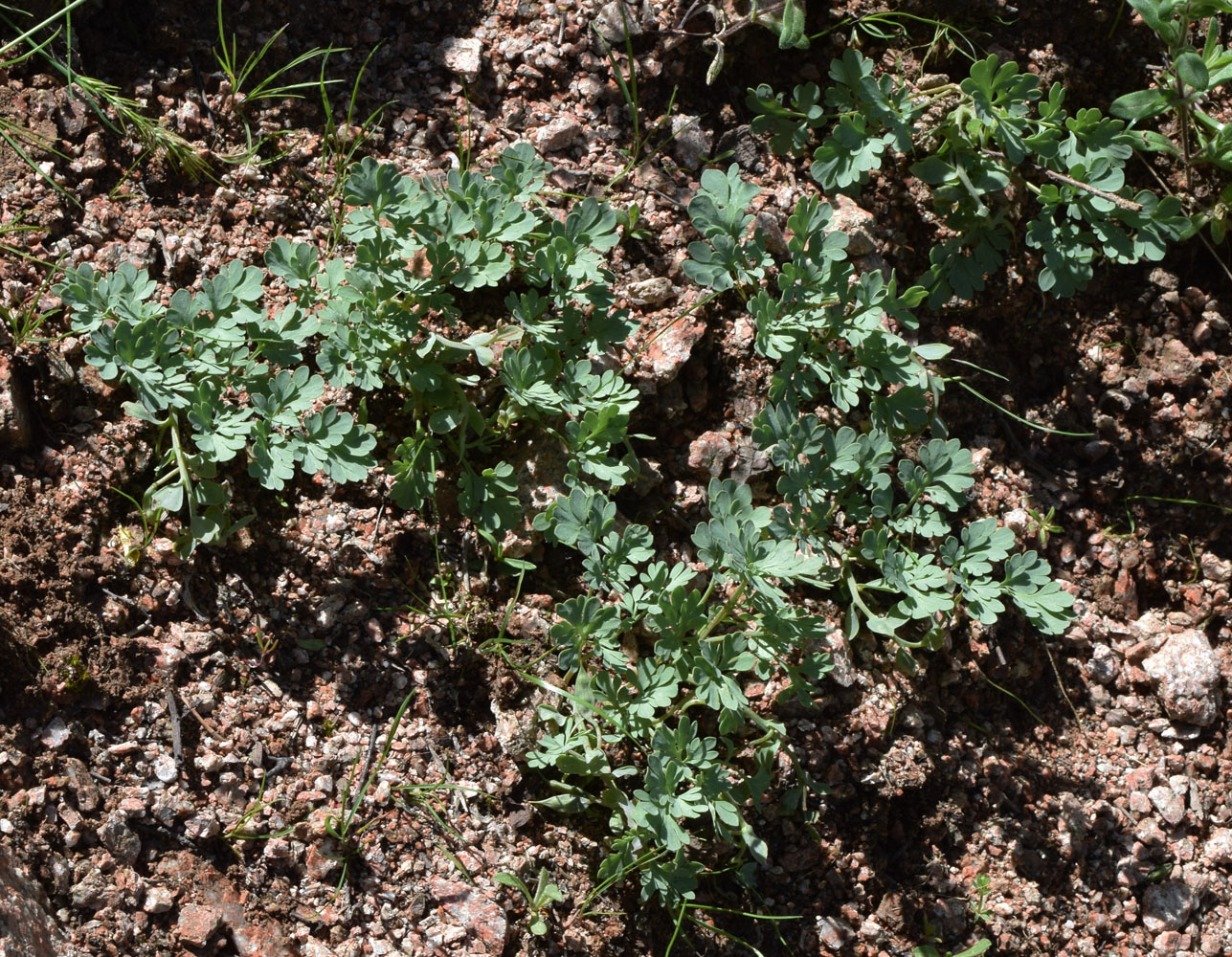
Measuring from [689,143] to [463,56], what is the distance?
718 millimetres

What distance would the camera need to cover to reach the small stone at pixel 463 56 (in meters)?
3.24

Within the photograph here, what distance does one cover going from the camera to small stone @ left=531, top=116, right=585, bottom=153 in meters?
3.20

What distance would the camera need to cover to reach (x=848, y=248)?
3150 mm

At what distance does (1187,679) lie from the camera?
3.09 metres

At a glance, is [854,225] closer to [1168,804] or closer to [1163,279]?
[1163,279]

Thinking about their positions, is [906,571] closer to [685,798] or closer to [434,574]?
[685,798]

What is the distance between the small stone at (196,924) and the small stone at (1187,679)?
255 centimetres

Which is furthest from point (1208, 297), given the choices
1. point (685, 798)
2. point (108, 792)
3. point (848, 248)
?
point (108, 792)

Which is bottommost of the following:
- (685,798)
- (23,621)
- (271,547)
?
(685,798)

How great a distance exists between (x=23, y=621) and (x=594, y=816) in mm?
1424

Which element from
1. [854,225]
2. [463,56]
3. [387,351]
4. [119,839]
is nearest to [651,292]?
[854,225]

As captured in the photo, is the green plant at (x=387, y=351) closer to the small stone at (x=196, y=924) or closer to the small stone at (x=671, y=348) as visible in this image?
the small stone at (x=671, y=348)

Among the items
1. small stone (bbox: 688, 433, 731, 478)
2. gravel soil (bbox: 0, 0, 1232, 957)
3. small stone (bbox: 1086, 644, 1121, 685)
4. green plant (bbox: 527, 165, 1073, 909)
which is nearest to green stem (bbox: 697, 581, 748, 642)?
green plant (bbox: 527, 165, 1073, 909)

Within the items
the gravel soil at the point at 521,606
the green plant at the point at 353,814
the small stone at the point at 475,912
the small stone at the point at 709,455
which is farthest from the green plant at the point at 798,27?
the small stone at the point at 475,912
